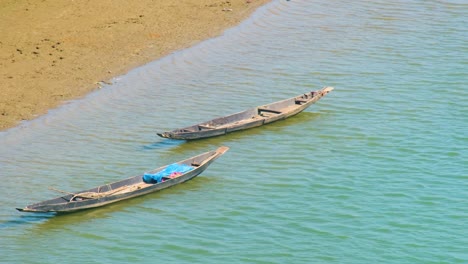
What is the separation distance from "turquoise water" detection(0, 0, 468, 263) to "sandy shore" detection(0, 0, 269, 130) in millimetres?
636

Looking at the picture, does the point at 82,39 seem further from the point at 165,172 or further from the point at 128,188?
the point at 128,188

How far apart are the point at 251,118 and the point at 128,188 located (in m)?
4.76

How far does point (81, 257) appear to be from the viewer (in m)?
16.1

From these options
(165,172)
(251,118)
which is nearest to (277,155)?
(251,118)

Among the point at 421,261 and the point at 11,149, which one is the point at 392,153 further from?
the point at 11,149

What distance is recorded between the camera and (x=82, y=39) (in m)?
26.2

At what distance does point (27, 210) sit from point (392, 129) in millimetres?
8909

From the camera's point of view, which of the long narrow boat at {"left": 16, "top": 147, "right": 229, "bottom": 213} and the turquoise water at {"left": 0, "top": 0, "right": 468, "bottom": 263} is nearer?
the turquoise water at {"left": 0, "top": 0, "right": 468, "bottom": 263}

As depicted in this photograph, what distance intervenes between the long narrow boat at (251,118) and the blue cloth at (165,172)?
65.5 inches

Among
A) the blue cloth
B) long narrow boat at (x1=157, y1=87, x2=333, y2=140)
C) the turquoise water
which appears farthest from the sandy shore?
the blue cloth

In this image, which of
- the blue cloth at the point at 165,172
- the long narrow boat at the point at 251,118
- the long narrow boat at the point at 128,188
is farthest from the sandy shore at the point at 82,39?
the blue cloth at the point at 165,172

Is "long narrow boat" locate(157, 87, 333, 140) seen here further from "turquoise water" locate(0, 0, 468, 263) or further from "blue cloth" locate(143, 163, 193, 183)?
"blue cloth" locate(143, 163, 193, 183)

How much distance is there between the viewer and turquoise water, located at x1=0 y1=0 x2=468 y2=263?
53.5 ft

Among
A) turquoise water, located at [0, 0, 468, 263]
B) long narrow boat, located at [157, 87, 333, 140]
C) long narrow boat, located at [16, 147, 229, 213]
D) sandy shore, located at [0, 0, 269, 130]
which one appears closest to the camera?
turquoise water, located at [0, 0, 468, 263]
